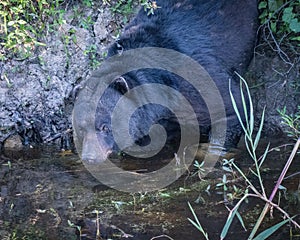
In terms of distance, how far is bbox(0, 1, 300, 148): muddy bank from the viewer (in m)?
5.51

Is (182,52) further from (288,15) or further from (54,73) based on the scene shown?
(54,73)

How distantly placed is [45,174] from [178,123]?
1.34 meters

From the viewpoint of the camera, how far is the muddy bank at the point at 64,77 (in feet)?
18.1

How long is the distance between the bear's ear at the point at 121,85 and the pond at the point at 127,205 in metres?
0.72

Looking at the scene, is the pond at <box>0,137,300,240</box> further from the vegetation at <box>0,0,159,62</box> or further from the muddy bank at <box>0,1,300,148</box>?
the vegetation at <box>0,0,159,62</box>

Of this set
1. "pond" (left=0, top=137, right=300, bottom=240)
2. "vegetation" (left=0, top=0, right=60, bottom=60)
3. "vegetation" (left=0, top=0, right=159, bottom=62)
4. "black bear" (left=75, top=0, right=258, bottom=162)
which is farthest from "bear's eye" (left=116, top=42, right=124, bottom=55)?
"pond" (left=0, top=137, right=300, bottom=240)

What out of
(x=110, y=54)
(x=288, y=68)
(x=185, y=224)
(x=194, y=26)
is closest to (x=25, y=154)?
(x=110, y=54)

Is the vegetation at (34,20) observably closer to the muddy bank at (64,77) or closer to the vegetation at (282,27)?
the muddy bank at (64,77)

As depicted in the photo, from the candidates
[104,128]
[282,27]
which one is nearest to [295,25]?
[282,27]

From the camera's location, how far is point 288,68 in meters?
5.41

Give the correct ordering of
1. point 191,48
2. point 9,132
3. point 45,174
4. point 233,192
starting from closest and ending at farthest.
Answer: point 233,192, point 45,174, point 191,48, point 9,132

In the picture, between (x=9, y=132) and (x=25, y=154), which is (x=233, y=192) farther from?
(x=9, y=132)

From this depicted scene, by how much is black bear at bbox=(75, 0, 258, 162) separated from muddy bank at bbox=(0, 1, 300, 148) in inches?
19.5

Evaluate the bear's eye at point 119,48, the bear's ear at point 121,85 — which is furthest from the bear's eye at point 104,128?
the bear's eye at point 119,48
